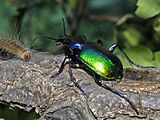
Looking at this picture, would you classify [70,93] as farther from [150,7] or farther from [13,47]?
[150,7]

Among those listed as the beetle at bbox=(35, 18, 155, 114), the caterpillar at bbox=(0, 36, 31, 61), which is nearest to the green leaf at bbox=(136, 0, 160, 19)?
the beetle at bbox=(35, 18, 155, 114)

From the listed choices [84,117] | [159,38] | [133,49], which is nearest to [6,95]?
[84,117]

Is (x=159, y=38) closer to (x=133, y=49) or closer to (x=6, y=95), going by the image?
(x=133, y=49)

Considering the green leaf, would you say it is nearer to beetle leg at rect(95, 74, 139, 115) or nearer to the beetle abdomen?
the beetle abdomen

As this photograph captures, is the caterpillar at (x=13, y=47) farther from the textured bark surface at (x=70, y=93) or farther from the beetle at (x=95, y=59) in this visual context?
the beetle at (x=95, y=59)

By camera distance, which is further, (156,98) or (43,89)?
(43,89)

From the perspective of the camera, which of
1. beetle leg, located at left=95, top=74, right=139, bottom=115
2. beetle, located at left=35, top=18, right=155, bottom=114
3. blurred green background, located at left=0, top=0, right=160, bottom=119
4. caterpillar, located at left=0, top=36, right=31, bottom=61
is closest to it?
beetle leg, located at left=95, top=74, right=139, bottom=115

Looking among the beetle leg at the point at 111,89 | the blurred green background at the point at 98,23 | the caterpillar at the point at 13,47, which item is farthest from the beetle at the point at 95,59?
the caterpillar at the point at 13,47
